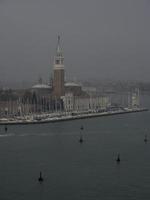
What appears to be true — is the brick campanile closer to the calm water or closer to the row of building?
the row of building

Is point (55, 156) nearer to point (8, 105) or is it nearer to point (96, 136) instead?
point (96, 136)

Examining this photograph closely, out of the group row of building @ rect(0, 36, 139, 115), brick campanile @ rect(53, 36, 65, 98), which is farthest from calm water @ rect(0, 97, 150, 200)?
brick campanile @ rect(53, 36, 65, 98)

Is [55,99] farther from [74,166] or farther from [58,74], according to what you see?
[74,166]

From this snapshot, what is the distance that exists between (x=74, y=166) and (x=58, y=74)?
11787 millimetres

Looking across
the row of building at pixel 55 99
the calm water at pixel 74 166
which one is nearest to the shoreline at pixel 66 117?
the row of building at pixel 55 99

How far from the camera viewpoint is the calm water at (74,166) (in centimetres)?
691

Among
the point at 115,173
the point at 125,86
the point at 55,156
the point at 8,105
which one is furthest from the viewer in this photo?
the point at 125,86

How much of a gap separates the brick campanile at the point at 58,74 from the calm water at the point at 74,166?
750 cm

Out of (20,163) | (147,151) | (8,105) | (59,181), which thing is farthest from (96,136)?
(8,105)

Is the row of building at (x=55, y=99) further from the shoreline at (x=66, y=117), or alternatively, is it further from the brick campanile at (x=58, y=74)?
the shoreline at (x=66, y=117)

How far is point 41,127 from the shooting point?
48.3 feet

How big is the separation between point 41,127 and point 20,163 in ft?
20.4

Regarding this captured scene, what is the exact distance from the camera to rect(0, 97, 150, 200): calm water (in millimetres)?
6910

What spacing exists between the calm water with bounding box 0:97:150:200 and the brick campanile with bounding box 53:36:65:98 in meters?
7.50
